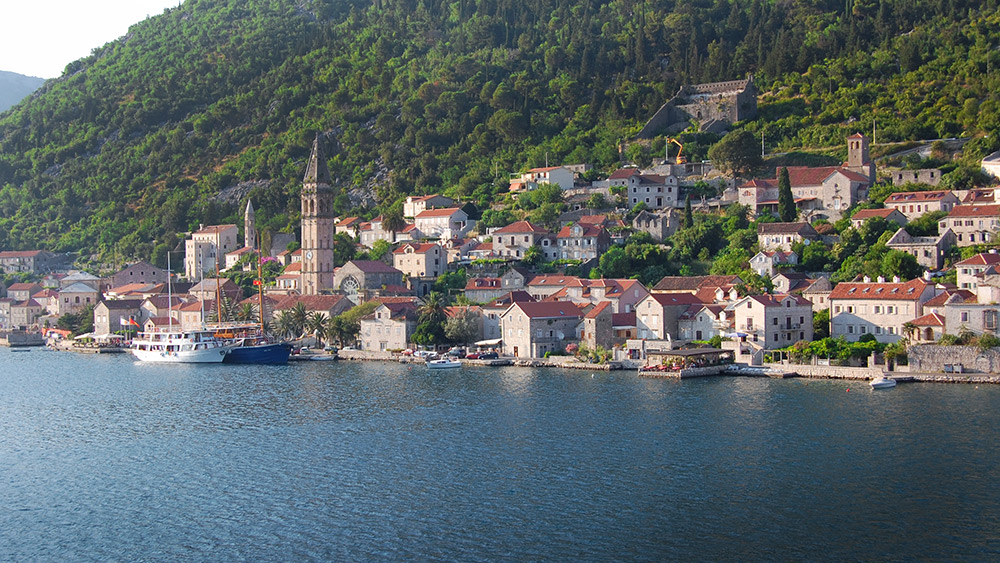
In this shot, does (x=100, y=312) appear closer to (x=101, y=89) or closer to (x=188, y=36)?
(x=101, y=89)

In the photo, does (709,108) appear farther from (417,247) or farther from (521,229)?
(417,247)

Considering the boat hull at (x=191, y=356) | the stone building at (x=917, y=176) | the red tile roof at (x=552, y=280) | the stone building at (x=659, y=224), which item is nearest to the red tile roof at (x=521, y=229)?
the red tile roof at (x=552, y=280)

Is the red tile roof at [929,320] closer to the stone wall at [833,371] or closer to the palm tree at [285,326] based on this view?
the stone wall at [833,371]

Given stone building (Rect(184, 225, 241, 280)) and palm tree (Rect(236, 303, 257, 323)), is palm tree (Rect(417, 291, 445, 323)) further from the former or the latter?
stone building (Rect(184, 225, 241, 280))

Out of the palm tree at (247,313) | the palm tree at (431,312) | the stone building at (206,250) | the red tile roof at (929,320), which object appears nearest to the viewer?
the red tile roof at (929,320)

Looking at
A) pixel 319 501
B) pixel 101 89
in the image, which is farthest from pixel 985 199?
pixel 101 89
